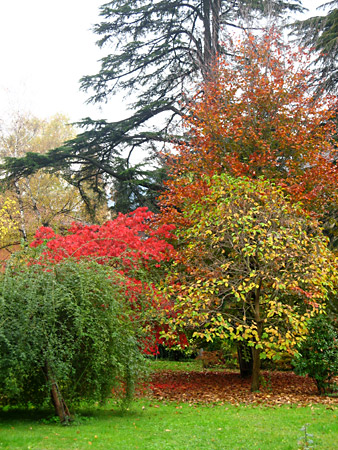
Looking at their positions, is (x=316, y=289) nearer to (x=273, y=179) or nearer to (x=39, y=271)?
(x=273, y=179)

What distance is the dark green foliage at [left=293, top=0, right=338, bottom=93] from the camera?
1354 centimetres

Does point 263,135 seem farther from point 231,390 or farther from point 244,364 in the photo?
point 231,390

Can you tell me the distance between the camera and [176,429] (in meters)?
5.96

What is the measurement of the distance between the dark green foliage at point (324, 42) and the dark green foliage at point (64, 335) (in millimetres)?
9440

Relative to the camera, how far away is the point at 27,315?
18.9 ft

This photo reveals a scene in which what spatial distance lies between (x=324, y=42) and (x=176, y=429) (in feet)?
39.7

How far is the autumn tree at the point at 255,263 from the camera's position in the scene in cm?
791

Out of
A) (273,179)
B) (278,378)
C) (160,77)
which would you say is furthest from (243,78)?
(278,378)

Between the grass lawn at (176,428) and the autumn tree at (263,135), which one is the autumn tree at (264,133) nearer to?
the autumn tree at (263,135)

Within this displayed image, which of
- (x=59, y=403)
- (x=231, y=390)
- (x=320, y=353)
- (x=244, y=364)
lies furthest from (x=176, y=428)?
(x=244, y=364)

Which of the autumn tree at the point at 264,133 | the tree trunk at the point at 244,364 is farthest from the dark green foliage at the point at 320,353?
the tree trunk at the point at 244,364

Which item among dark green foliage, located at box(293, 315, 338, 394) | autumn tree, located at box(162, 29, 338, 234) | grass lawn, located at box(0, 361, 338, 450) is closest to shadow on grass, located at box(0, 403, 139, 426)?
grass lawn, located at box(0, 361, 338, 450)

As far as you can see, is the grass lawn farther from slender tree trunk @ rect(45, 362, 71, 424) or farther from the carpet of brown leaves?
the carpet of brown leaves

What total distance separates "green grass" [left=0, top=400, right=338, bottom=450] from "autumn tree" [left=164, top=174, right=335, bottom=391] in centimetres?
126
